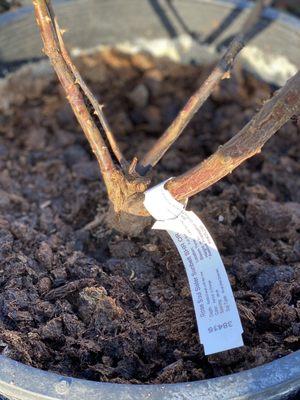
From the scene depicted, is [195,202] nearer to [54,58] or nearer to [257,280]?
[257,280]

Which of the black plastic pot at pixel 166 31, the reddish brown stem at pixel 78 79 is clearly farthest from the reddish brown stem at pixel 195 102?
the black plastic pot at pixel 166 31

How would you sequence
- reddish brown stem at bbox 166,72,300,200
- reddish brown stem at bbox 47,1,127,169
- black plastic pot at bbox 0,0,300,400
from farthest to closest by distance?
black plastic pot at bbox 0,0,300,400 < reddish brown stem at bbox 47,1,127,169 < reddish brown stem at bbox 166,72,300,200

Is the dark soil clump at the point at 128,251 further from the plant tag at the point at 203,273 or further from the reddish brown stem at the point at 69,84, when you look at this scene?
the reddish brown stem at the point at 69,84

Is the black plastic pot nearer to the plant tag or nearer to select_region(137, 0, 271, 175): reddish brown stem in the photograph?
select_region(137, 0, 271, 175): reddish brown stem

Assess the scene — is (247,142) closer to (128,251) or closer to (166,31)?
(128,251)

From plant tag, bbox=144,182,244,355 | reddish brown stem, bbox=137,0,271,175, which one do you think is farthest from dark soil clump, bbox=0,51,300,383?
reddish brown stem, bbox=137,0,271,175

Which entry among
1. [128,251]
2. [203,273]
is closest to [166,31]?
[128,251]
